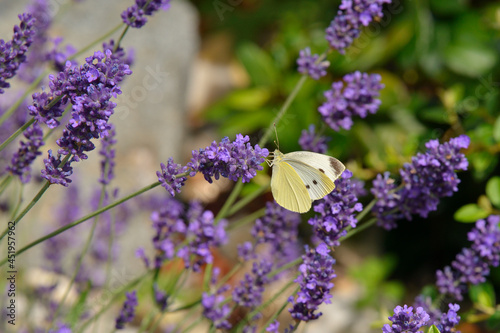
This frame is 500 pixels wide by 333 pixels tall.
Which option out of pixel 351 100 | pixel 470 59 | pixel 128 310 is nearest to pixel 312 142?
pixel 351 100

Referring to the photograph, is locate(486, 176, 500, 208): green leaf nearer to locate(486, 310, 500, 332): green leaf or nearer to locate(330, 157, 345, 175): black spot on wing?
locate(486, 310, 500, 332): green leaf

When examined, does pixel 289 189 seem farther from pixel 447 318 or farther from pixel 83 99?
pixel 83 99

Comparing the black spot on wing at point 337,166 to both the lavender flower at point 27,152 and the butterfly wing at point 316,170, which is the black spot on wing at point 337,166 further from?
the lavender flower at point 27,152

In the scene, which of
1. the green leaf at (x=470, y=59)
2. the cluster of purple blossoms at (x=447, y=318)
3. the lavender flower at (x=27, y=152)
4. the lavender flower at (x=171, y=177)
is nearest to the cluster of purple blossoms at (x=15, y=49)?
the lavender flower at (x=27, y=152)

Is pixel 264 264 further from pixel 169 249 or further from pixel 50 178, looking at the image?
pixel 50 178

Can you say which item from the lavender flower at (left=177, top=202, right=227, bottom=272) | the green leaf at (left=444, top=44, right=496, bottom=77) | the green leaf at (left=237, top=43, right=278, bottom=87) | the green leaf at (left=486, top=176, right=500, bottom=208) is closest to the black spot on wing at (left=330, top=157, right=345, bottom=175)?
the lavender flower at (left=177, top=202, right=227, bottom=272)
